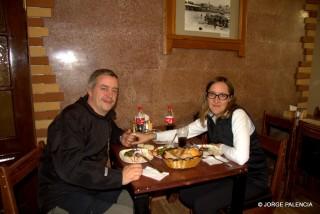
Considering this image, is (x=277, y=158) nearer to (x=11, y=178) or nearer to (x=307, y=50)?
(x=11, y=178)

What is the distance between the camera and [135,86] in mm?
2426

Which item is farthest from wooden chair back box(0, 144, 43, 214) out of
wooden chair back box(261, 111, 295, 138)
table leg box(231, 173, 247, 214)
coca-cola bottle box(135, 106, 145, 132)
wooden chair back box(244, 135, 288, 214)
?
wooden chair back box(261, 111, 295, 138)

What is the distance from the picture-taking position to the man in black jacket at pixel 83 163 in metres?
1.37

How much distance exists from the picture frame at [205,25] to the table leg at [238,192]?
142 cm

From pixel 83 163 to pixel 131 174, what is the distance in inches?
11.3

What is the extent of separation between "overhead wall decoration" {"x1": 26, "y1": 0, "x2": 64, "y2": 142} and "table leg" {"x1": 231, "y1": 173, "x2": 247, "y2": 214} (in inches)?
62.4

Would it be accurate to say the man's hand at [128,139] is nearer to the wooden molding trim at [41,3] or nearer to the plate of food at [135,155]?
the plate of food at [135,155]

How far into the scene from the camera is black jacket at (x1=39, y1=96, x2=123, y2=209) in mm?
1371

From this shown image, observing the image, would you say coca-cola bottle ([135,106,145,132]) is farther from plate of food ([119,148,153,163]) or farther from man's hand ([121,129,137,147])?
plate of food ([119,148,153,163])

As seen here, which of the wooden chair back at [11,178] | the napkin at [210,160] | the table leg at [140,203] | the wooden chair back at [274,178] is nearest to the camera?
the wooden chair back at [11,178]

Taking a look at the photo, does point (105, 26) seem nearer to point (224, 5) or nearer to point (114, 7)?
point (114, 7)

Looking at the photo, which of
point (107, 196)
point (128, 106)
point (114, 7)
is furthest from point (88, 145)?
→ point (114, 7)

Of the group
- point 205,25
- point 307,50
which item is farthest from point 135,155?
point 307,50

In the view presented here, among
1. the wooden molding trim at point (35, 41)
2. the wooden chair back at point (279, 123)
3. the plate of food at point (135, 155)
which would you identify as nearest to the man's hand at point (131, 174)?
the plate of food at point (135, 155)
